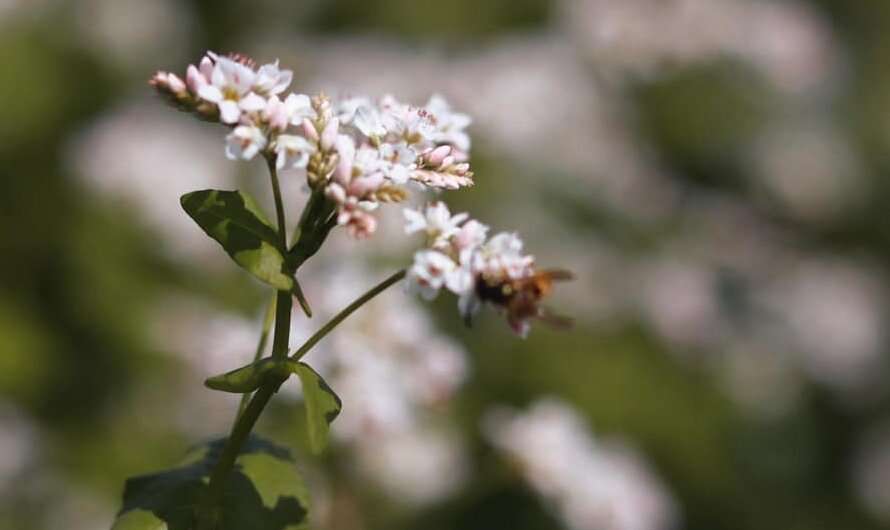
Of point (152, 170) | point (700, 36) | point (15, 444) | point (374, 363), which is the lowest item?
point (374, 363)

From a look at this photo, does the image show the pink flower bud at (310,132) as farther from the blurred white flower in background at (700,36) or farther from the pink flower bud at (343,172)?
the blurred white flower in background at (700,36)

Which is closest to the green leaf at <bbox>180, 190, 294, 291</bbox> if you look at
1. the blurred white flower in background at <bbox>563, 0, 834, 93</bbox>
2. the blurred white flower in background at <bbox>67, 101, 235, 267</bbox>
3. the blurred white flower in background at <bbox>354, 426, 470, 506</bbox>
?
the blurred white flower in background at <bbox>354, 426, 470, 506</bbox>

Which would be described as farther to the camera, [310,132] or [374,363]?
[374,363]

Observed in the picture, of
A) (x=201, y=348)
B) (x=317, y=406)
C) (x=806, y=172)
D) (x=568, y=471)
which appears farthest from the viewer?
(x=806, y=172)

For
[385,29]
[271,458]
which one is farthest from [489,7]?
[271,458]

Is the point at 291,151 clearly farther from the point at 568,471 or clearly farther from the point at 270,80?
the point at 568,471

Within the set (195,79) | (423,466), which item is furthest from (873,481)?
(195,79)
